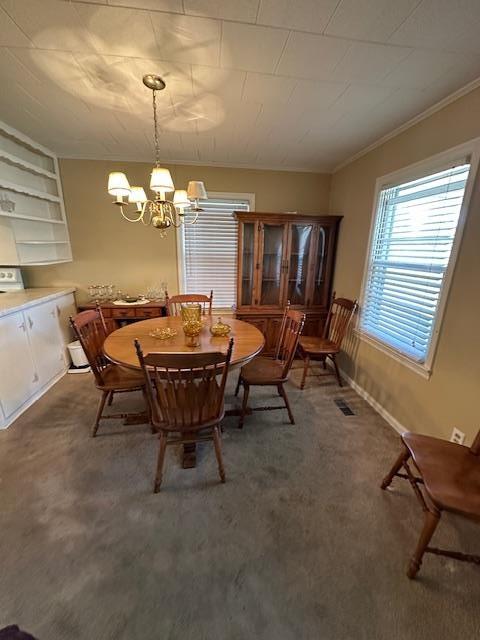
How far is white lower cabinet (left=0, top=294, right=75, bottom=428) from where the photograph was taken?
217 cm

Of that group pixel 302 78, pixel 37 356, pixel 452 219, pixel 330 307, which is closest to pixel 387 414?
pixel 330 307

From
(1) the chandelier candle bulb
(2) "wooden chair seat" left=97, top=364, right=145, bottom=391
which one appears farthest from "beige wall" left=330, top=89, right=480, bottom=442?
(2) "wooden chair seat" left=97, top=364, right=145, bottom=391

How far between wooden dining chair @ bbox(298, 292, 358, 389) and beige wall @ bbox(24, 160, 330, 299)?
4.89 ft

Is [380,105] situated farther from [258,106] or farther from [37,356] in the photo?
[37,356]

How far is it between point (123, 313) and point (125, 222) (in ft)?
3.83

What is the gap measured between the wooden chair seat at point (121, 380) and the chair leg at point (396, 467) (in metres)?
1.78

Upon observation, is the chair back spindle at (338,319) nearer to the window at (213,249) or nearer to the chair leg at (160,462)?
the window at (213,249)

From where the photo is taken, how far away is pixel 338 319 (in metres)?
2.98

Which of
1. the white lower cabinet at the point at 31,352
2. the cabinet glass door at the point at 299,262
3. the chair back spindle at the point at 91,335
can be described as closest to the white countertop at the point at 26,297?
the white lower cabinet at the point at 31,352

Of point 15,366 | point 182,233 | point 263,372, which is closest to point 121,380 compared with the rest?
point 15,366

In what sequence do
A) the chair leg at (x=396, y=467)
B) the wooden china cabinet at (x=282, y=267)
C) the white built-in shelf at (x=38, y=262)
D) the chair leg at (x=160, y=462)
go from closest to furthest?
the chair leg at (x=396, y=467)
the chair leg at (x=160, y=462)
the white built-in shelf at (x=38, y=262)
the wooden china cabinet at (x=282, y=267)

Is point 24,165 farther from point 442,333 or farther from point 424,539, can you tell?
point 424,539

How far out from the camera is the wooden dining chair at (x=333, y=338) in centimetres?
279

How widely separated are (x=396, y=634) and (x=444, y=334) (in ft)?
5.27
